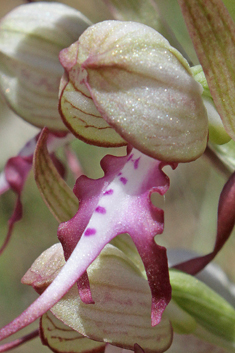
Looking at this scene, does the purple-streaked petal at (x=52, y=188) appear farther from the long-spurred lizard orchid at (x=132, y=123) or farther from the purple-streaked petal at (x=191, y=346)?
the purple-streaked petal at (x=191, y=346)

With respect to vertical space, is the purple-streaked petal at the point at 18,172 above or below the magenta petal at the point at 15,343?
above

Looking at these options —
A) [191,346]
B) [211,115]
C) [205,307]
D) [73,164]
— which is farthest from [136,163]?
[73,164]

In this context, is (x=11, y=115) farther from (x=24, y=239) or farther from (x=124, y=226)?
(x=124, y=226)

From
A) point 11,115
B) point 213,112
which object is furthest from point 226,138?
point 11,115

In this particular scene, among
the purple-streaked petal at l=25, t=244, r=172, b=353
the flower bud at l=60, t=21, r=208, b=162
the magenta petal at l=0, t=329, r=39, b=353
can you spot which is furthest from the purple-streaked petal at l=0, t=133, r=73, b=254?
the flower bud at l=60, t=21, r=208, b=162

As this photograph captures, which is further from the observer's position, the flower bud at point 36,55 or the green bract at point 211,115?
the flower bud at point 36,55

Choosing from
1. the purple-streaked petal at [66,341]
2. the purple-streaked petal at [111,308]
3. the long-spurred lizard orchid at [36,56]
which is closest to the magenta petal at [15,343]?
the purple-streaked petal at [66,341]
